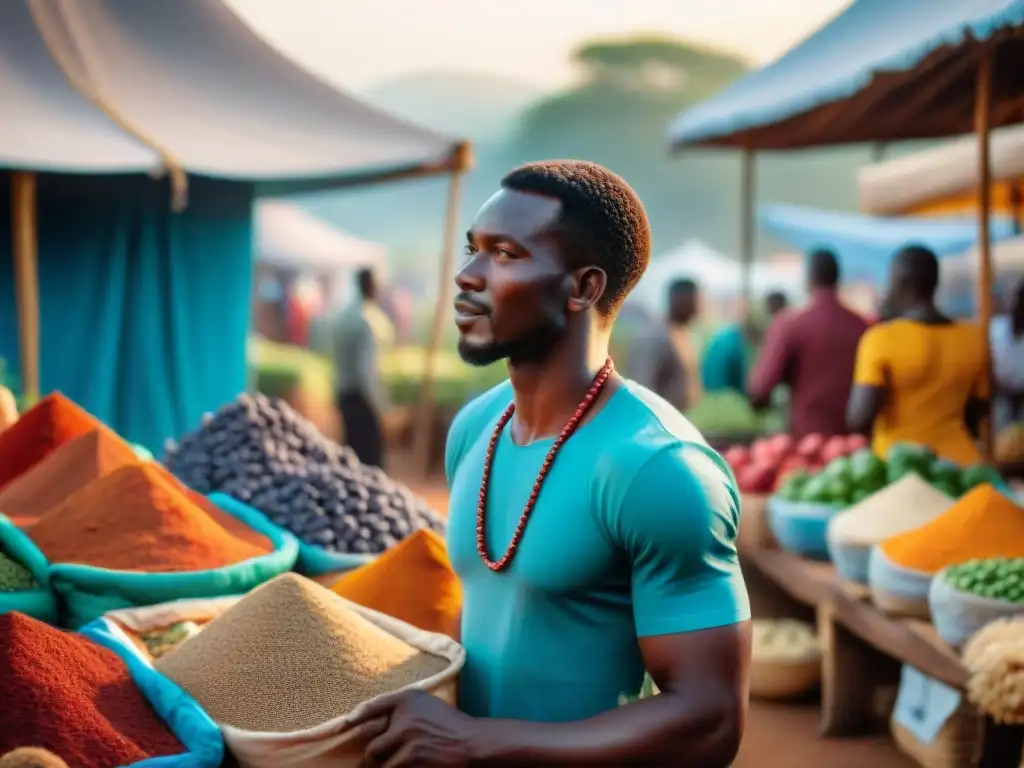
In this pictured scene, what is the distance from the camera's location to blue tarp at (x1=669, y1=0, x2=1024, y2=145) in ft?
10.3

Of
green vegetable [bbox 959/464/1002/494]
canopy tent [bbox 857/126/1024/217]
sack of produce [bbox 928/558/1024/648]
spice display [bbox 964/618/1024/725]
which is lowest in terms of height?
spice display [bbox 964/618/1024/725]

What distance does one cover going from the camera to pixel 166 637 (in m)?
1.58

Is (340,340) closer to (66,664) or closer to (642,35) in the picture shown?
(66,664)

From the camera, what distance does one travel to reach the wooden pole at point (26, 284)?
4.17 metres

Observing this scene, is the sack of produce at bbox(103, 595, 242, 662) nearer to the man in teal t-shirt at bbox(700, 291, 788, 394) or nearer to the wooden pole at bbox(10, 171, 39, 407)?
the wooden pole at bbox(10, 171, 39, 407)

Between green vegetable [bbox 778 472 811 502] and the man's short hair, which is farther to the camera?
green vegetable [bbox 778 472 811 502]

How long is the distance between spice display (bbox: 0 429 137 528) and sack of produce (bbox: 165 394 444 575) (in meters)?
0.22

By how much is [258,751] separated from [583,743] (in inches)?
13.3

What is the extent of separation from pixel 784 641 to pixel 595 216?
3.19 meters

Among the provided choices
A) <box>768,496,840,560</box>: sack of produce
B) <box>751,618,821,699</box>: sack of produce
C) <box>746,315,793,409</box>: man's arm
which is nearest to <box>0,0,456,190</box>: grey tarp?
<box>746,315,793,409</box>: man's arm

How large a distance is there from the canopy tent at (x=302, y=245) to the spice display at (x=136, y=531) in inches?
515

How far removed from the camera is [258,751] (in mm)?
1227

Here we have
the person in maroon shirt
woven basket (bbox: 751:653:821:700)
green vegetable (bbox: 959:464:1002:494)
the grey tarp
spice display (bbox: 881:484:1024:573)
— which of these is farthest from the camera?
the person in maroon shirt

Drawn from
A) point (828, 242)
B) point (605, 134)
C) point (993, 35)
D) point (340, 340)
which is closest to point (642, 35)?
point (605, 134)
